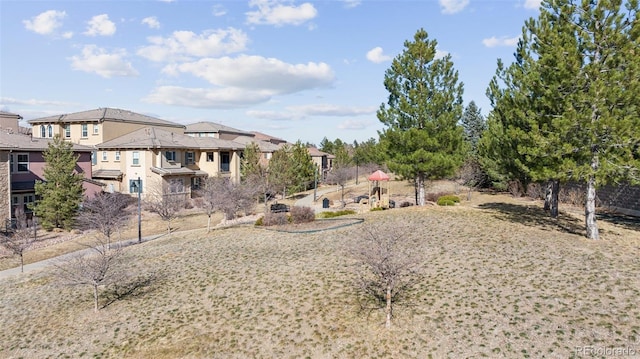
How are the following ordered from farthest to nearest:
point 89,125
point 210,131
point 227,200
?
point 210,131 → point 89,125 → point 227,200

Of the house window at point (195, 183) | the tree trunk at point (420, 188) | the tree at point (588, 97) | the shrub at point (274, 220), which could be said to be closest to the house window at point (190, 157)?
the house window at point (195, 183)

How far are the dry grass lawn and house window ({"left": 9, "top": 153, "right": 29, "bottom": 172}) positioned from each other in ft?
56.7

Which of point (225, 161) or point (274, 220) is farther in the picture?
point (225, 161)

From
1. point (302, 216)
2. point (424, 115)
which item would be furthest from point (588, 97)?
point (302, 216)

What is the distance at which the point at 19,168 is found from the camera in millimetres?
32562

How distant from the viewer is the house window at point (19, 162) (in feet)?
105

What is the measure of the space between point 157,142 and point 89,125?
12853mm

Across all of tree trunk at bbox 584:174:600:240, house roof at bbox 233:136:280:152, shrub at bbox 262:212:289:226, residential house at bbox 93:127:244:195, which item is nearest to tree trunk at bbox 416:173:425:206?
shrub at bbox 262:212:289:226

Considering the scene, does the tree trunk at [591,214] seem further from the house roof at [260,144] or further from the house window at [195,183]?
the house roof at [260,144]

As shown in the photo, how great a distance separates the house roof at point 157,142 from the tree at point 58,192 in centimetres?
973

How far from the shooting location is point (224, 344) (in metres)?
11.7

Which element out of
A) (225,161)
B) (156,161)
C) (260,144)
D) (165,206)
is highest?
(260,144)

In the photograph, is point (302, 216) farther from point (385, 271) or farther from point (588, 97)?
point (588, 97)

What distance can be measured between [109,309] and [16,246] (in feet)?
37.5
